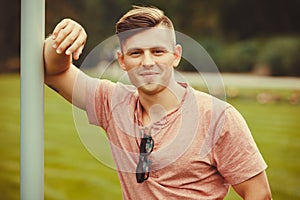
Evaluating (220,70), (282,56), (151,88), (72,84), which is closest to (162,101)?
(151,88)

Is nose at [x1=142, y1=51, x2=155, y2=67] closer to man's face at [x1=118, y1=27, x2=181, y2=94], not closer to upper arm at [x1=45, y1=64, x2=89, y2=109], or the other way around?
man's face at [x1=118, y1=27, x2=181, y2=94]

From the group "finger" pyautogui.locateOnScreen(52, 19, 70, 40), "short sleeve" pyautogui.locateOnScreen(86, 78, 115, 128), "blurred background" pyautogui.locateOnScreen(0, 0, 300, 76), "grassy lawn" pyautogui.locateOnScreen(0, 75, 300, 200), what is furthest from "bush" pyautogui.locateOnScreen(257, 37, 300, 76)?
"finger" pyautogui.locateOnScreen(52, 19, 70, 40)

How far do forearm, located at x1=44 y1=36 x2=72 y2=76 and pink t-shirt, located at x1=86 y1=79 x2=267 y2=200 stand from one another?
6cm

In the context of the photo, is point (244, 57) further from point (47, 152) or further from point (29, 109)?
point (29, 109)

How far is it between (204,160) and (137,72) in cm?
15

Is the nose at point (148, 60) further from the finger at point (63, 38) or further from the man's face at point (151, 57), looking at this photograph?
the finger at point (63, 38)

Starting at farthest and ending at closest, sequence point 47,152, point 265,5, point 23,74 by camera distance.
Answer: point 265,5
point 47,152
point 23,74

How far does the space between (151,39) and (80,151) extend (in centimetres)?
150

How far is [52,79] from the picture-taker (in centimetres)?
80

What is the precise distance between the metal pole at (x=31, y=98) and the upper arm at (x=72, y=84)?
0.07 metres

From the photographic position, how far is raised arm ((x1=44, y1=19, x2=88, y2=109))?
0.72 m

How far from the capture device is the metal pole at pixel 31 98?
0.72 metres

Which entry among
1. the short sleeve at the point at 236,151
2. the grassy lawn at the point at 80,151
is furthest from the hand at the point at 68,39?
the grassy lawn at the point at 80,151

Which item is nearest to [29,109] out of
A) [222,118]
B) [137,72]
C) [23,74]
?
[23,74]
